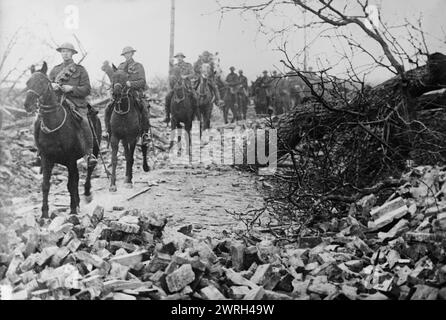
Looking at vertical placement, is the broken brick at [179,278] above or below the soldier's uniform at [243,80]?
below

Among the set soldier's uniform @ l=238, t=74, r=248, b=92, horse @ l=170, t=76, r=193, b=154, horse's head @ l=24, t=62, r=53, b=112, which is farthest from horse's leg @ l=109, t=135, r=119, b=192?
soldier's uniform @ l=238, t=74, r=248, b=92

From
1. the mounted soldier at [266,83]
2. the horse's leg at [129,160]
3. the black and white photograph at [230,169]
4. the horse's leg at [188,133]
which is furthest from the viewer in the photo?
the horse's leg at [188,133]

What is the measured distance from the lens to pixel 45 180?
582 cm

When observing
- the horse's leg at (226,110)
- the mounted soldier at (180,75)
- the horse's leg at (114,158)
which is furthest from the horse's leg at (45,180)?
the horse's leg at (226,110)

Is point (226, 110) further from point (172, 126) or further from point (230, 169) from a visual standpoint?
point (230, 169)

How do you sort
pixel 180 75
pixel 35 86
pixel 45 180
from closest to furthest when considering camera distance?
1. pixel 35 86
2. pixel 45 180
3. pixel 180 75

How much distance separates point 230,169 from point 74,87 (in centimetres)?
206

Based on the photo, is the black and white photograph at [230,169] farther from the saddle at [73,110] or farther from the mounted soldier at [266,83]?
Result: the mounted soldier at [266,83]

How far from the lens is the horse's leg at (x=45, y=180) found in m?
5.66

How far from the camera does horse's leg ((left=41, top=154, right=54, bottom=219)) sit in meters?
5.66

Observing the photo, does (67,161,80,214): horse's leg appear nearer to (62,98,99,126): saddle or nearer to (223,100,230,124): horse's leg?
(62,98,99,126): saddle

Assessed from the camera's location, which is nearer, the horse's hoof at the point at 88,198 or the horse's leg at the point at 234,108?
the horse's hoof at the point at 88,198

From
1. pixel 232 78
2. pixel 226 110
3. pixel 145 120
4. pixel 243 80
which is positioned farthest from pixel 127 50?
pixel 226 110
